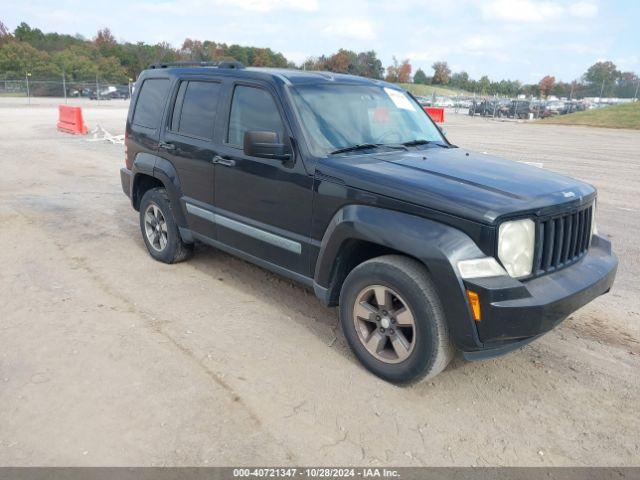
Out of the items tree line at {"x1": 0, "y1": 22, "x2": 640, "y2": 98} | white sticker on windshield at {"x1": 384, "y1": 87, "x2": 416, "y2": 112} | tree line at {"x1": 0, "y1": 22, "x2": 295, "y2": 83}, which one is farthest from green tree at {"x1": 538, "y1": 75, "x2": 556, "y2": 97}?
white sticker on windshield at {"x1": 384, "y1": 87, "x2": 416, "y2": 112}

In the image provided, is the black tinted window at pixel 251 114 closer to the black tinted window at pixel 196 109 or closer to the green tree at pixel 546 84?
the black tinted window at pixel 196 109

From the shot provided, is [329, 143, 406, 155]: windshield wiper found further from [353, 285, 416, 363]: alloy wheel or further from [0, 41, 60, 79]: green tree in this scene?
[0, 41, 60, 79]: green tree

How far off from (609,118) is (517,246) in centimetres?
3578

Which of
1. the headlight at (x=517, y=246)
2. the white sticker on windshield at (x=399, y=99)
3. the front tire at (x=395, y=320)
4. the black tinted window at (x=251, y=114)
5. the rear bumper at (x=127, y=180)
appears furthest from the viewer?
the rear bumper at (x=127, y=180)

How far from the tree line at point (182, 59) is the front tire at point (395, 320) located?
1177 inches

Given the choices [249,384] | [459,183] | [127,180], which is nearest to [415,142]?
[459,183]

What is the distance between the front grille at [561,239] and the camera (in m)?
3.16

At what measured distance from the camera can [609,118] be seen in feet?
110

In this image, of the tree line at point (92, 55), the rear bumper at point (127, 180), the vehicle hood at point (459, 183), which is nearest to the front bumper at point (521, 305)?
the vehicle hood at point (459, 183)

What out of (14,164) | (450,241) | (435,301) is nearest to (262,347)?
(435,301)

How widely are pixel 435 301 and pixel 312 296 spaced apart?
6.28ft

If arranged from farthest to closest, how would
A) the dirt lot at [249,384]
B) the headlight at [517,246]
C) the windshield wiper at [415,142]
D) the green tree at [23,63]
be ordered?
the green tree at [23,63], the windshield wiper at [415,142], the headlight at [517,246], the dirt lot at [249,384]

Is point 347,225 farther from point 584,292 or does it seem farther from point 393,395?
point 584,292

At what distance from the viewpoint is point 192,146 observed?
15.7 feet
